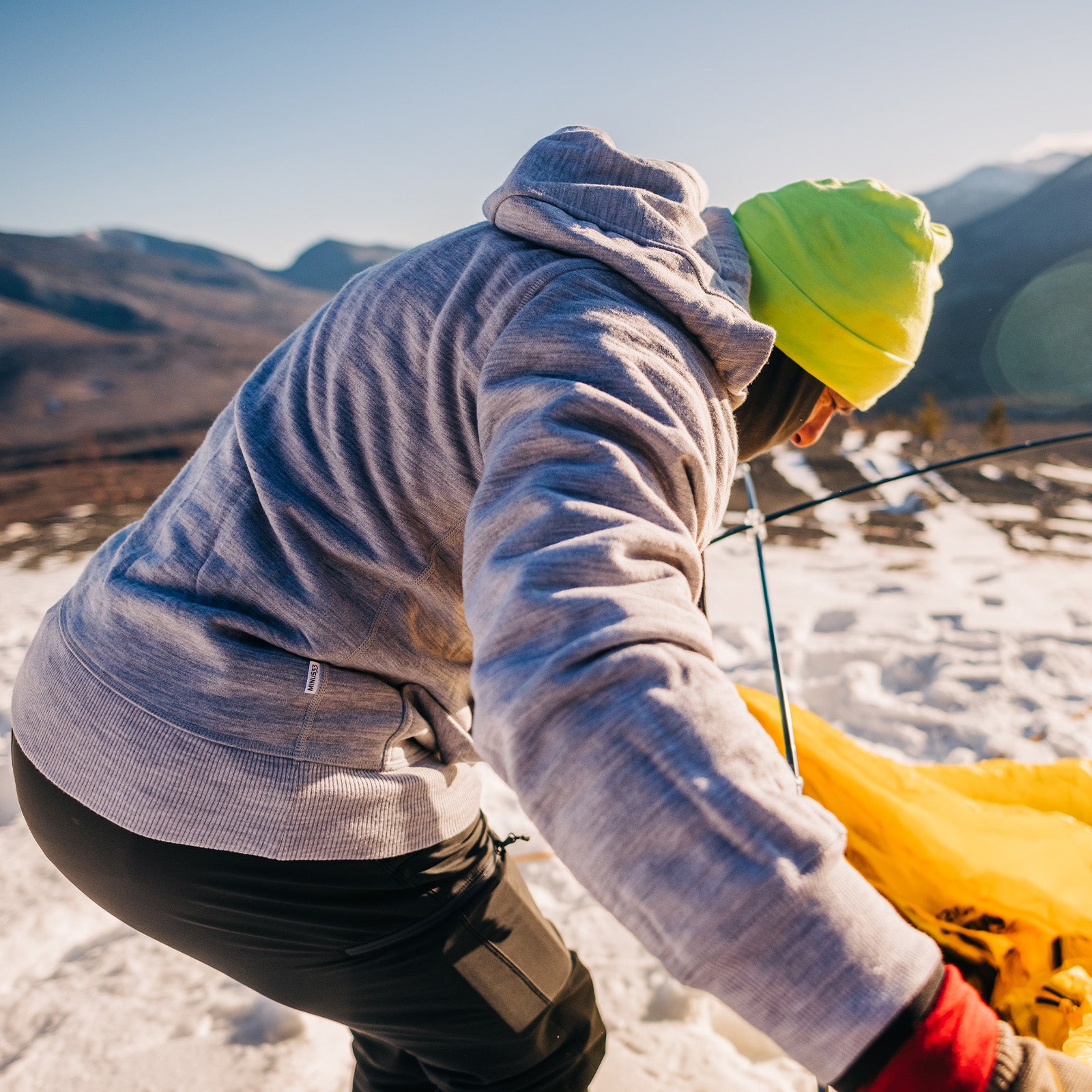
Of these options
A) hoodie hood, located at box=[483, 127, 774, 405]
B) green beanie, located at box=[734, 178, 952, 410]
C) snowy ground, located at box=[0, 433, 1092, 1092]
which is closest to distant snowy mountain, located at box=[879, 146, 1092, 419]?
snowy ground, located at box=[0, 433, 1092, 1092]

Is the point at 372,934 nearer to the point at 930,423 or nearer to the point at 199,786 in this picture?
the point at 199,786

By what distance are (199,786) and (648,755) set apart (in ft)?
1.73

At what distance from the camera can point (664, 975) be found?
1.58m

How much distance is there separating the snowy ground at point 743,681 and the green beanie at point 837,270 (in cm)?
129

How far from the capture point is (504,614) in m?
0.47

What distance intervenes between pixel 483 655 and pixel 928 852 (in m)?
1.57

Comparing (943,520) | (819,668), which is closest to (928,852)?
(819,668)

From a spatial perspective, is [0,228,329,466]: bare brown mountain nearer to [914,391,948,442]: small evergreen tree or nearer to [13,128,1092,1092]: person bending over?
[13,128,1092,1092]: person bending over

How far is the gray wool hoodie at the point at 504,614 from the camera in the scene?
0.44 m

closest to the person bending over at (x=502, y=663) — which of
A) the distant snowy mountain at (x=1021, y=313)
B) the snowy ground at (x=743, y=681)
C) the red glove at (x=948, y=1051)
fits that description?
the red glove at (x=948, y=1051)

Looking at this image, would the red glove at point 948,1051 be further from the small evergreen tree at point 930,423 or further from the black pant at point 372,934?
the small evergreen tree at point 930,423

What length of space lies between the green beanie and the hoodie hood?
19 cm

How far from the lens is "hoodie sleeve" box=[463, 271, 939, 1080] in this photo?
427mm

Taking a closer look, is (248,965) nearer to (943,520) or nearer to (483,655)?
(483,655)
